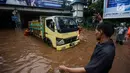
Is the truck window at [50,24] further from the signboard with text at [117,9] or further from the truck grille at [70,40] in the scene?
the signboard with text at [117,9]

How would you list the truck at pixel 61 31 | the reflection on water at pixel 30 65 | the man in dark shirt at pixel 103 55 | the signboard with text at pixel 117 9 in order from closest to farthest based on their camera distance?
the man in dark shirt at pixel 103 55 < the reflection on water at pixel 30 65 < the truck at pixel 61 31 < the signboard with text at pixel 117 9

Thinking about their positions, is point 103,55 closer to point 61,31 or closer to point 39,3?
point 61,31

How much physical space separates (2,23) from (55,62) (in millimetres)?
25331

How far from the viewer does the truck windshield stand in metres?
6.63

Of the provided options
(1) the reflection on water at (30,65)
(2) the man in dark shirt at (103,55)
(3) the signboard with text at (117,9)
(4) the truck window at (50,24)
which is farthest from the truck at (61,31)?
(3) the signboard with text at (117,9)

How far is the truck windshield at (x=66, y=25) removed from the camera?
6.63 m

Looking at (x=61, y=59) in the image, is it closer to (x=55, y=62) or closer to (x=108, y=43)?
(x=55, y=62)

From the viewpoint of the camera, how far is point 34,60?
18.0 feet

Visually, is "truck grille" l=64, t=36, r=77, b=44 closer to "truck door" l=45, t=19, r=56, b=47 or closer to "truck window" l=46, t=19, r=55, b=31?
"truck door" l=45, t=19, r=56, b=47

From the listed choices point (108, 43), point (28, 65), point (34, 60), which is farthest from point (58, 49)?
point (108, 43)

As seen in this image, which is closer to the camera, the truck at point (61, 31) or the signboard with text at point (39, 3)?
the truck at point (61, 31)

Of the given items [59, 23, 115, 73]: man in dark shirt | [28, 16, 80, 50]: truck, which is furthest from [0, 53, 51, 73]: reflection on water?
[59, 23, 115, 73]: man in dark shirt

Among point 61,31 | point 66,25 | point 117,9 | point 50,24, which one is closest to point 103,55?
point 61,31

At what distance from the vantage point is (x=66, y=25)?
7004 millimetres
